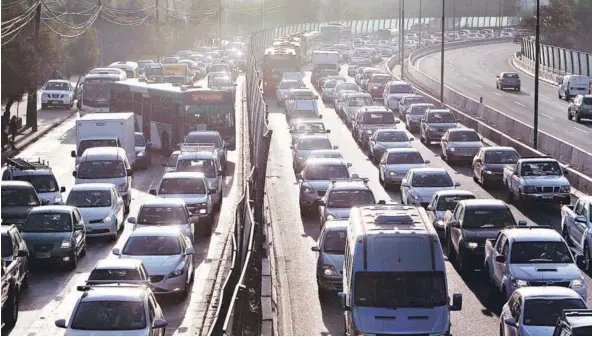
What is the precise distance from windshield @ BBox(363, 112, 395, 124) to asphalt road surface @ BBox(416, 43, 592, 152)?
7728mm

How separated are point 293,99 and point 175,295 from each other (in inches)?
1593

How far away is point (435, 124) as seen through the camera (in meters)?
54.7

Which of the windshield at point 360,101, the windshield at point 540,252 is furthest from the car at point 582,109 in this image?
the windshield at point 540,252

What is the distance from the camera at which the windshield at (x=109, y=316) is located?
1906cm

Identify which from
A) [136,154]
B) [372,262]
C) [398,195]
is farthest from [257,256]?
[136,154]

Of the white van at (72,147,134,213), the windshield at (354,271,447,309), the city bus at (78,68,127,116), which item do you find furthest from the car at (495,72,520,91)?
the windshield at (354,271,447,309)

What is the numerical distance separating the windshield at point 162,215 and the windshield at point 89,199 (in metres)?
2.95

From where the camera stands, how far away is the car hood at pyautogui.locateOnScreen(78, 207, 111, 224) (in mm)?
33188

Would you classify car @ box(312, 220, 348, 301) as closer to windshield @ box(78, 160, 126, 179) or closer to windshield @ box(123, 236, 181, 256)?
windshield @ box(123, 236, 181, 256)

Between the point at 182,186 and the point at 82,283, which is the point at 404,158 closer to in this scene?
the point at 182,186

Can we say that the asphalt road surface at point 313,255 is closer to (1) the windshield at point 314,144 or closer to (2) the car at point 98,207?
(1) the windshield at point 314,144

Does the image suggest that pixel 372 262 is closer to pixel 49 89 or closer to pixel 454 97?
pixel 454 97

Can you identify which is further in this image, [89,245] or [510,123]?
[510,123]

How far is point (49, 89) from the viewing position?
254 feet
